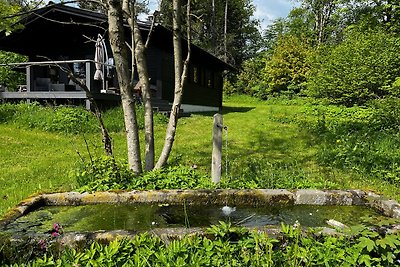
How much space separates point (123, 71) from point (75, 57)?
13093 mm

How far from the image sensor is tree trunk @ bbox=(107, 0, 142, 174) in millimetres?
4457

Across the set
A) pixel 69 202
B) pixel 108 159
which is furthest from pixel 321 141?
pixel 69 202

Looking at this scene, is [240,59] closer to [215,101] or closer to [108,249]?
[215,101]

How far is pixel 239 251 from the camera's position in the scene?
7.89 feet

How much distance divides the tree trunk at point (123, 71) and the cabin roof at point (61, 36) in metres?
8.65

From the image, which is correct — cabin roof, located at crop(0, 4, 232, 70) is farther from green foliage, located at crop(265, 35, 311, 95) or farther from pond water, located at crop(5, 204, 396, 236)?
green foliage, located at crop(265, 35, 311, 95)

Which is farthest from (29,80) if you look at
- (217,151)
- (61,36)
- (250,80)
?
(250,80)

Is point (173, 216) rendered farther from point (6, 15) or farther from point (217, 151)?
point (6, 15)

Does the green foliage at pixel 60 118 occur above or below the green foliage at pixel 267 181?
above

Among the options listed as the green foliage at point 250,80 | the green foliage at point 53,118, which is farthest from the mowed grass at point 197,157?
the green foliage at point 250,80

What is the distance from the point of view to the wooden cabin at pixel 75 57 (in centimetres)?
1228

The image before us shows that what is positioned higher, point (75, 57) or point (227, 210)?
point (75, 57)

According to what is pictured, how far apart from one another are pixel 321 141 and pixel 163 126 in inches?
189

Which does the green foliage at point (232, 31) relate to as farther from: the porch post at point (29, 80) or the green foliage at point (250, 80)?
the porch post at point (29, 80)
